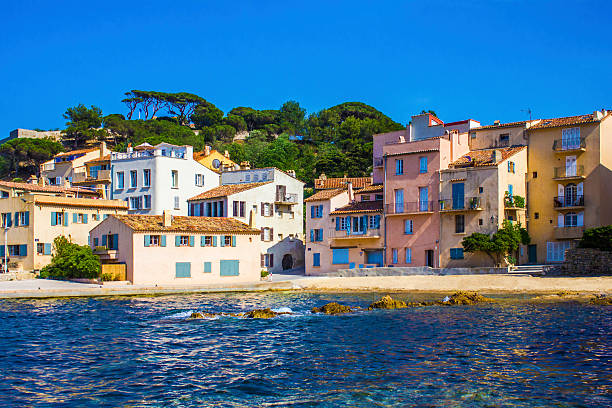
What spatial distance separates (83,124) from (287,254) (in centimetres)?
6216

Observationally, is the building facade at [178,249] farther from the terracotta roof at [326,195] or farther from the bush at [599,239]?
the bush at [599,239]

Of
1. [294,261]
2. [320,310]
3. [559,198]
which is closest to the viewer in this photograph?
[320,310]

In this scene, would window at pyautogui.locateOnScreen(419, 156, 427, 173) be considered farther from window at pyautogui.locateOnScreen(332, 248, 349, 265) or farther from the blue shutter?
the blue shutter

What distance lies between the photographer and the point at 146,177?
7181 centimetres

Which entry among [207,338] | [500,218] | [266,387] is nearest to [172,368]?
[266,387]

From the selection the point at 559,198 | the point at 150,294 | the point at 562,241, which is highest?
the point at 559,198

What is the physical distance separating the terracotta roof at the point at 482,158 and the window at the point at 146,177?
104ft

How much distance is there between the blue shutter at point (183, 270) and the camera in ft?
177

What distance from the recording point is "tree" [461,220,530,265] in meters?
54.3

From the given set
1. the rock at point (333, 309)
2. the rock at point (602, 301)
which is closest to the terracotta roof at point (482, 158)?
the rock at point (602, 301)

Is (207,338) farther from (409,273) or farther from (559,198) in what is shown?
(559,198)

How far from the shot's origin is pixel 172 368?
75.5ft

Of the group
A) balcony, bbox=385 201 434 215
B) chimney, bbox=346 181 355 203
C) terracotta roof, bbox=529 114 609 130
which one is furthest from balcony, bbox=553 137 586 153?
chimney, bbox=346 181 355 203

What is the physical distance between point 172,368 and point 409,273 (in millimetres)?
35003
